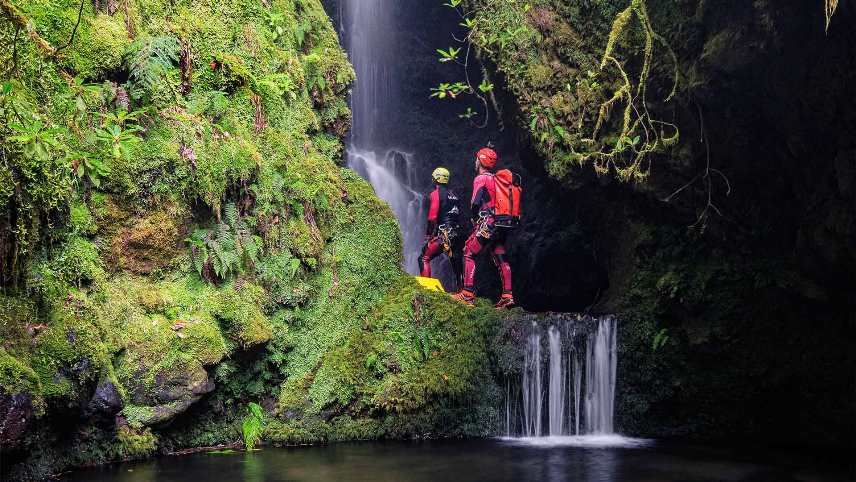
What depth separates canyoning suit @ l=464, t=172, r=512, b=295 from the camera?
12.8m

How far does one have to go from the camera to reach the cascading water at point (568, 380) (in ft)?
37.8

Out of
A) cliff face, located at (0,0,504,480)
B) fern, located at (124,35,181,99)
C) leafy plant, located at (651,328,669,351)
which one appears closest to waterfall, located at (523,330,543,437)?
cliff face, located at (0,0,504,480)

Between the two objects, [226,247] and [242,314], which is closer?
[242,314]

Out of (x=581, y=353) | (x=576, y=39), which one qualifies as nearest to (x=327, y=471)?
(x=581, y=353)

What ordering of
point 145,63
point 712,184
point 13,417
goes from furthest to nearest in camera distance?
point 712,184, point 145,63, point 13,417

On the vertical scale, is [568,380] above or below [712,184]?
below

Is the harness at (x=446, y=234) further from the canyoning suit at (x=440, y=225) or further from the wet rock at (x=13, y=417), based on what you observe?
the wet rock at (x=13, y=417)

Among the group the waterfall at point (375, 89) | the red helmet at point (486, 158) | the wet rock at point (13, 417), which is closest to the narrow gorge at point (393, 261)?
the wet rock at point (13, 417)

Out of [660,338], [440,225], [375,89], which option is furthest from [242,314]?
[375,89]

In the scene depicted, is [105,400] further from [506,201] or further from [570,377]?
[506,201]

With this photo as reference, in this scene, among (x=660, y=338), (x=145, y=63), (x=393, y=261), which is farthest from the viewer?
(x=393, y=261)

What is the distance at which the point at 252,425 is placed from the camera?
10.3 m

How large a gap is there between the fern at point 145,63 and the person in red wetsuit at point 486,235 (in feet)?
16.6

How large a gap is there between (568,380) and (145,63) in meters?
7.13
